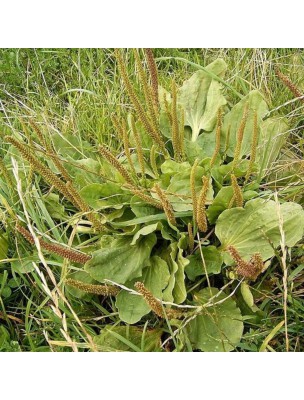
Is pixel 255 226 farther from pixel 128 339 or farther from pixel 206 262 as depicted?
pixel 128 339

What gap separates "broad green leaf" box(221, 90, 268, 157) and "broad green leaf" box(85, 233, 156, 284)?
466 millimetres

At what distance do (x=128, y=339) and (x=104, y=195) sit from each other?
0.45 m

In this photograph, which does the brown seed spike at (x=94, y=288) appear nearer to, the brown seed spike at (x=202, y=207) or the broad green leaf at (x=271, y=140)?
the brown seed spike at (x=202, y=207)

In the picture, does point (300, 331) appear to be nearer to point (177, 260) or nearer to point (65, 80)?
point (177, 260)

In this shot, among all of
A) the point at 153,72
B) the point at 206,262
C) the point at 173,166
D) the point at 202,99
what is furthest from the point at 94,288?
the point at 202,99

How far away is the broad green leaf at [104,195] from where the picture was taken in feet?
5.94

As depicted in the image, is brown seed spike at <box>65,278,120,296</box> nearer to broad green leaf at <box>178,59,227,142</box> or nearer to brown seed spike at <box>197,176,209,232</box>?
brown seed spike at <box>197,176,209,232</box>

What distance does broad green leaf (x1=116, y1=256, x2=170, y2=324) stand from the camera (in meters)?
1.71

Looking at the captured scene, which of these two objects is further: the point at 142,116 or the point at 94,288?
the point at 142,116

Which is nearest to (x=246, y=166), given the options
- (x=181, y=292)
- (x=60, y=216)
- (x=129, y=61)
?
(x=181, y=292)

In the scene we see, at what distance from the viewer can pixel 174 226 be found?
1.73 meters

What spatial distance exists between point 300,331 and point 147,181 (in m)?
0.66

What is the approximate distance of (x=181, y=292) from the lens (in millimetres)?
1685

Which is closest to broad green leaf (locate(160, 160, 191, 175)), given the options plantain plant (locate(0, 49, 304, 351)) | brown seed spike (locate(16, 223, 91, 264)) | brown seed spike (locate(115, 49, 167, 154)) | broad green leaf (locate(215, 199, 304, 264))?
plantain plant (locate(0, 49, 304, 351))
